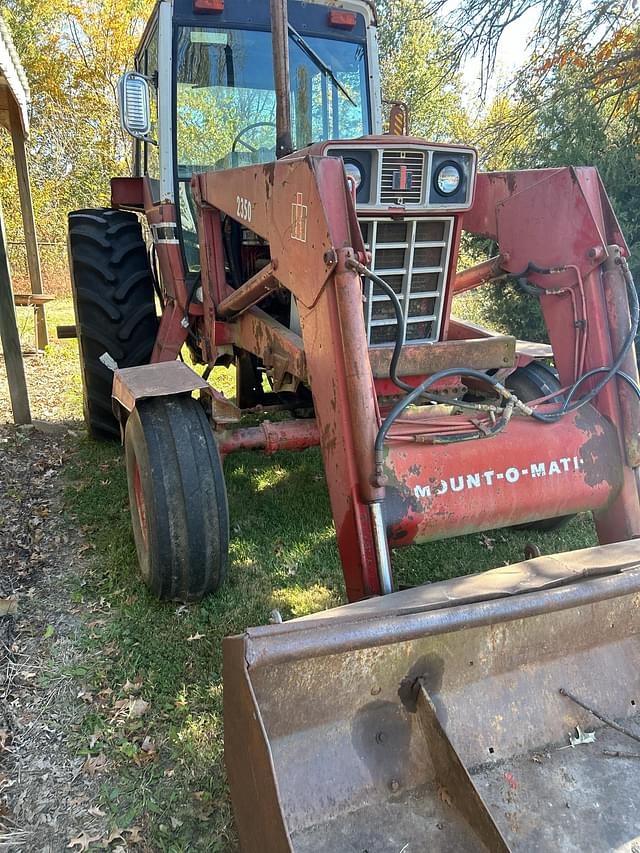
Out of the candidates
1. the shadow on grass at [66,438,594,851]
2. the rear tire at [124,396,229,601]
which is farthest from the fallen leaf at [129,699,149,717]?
the rear tire at [124,396,229,601]

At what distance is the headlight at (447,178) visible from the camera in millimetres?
2762

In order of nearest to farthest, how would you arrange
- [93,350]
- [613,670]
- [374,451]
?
[613,670] < [374,451] < [93,350]

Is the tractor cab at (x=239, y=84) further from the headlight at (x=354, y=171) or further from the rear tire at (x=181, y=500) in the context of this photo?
the rear tire at (x=181, y=500)

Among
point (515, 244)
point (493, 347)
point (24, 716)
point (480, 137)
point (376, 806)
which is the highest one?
point (480, 137)

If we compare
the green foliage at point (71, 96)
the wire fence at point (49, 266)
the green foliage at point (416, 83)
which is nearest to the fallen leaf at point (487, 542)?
the green foliage at point (416, 83)

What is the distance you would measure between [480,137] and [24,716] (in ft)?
30.2

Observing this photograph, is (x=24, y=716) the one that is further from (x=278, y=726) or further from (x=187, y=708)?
(x=278, y=726)

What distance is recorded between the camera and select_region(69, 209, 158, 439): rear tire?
177 inches

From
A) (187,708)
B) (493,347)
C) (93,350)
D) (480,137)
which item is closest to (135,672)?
(187,708)

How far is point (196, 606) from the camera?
3.13 metres

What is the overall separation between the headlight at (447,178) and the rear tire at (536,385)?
1461 mm

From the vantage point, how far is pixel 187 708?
2559 millimetres


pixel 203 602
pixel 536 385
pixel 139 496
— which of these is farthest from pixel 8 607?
pixel 536 385

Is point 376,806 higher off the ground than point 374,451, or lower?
lower
